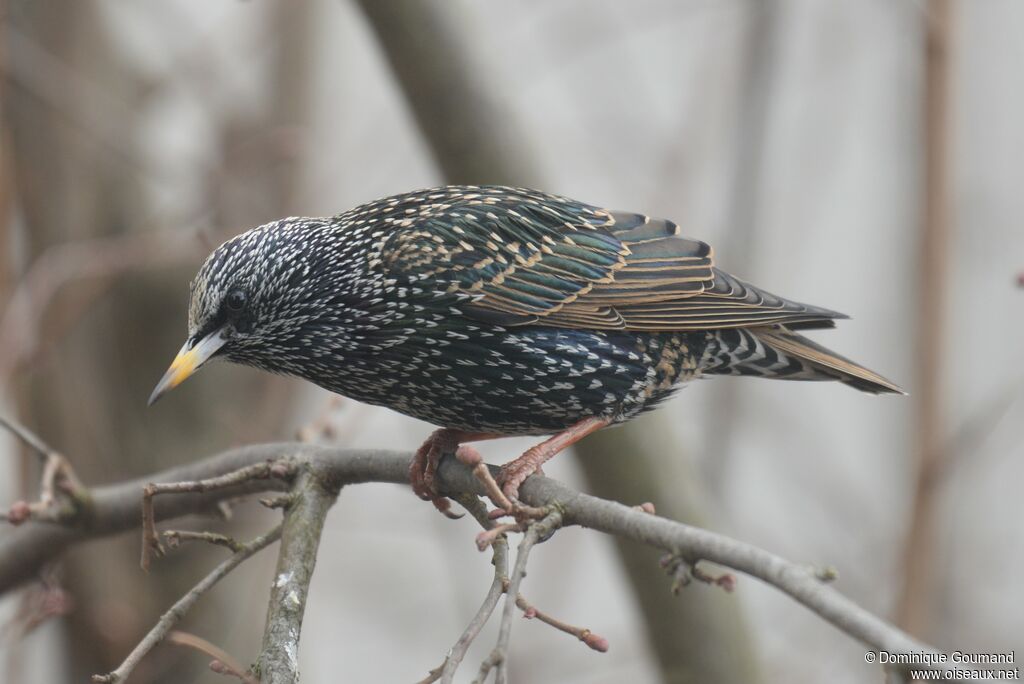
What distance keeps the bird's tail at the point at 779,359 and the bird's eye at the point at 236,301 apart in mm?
1499

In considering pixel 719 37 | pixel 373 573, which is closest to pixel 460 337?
pixel 719 37

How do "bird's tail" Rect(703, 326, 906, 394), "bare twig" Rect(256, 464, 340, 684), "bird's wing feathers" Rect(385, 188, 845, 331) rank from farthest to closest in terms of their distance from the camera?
"bird's tail" Rect(703, 326, 906, 394)
"bird's wing feathers" Rect(385, 188, 845, 331)
"bare twig" Rect(256, 464, 340, 684)

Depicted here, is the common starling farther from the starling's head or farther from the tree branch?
the tree branch

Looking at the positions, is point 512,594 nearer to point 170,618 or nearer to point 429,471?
point 170,618

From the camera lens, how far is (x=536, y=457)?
3.49 metres

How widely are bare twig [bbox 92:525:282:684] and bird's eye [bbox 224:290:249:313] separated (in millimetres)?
1002

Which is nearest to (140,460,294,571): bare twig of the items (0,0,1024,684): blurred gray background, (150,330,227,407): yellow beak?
(150,330,227,407): yellow beak

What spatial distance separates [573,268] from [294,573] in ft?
5.04

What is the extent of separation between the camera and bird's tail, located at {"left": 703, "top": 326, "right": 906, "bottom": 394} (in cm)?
407

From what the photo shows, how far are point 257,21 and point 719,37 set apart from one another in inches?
106

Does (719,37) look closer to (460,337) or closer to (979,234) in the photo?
(979,234)

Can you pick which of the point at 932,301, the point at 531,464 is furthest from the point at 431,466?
the point at 932,301

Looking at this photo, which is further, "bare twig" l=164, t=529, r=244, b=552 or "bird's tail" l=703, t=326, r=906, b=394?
"bird's tail" l=703, t=326, r=906, b=394

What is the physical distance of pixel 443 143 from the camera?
426cm
